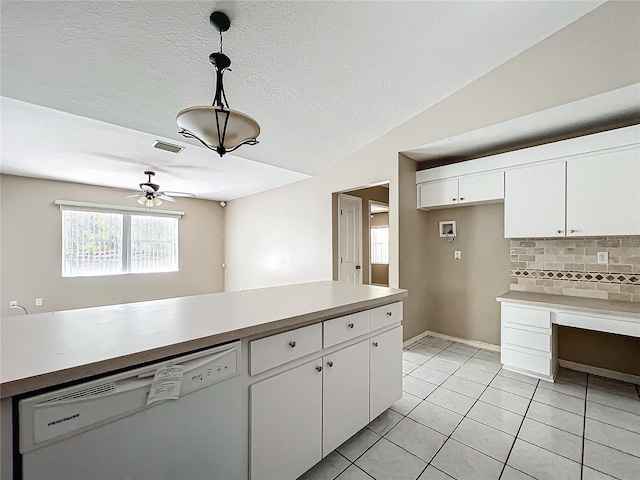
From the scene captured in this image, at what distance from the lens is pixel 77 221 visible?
16.4ft

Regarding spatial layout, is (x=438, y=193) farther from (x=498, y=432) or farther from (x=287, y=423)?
(x=287, y=423)

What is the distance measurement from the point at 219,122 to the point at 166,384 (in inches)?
52.3

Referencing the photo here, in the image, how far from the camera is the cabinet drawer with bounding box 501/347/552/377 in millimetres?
2564

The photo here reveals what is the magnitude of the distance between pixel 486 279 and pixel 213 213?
19.5 ft

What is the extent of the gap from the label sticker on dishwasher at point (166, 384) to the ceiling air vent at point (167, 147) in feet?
9.82

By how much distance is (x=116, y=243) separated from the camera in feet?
17.9

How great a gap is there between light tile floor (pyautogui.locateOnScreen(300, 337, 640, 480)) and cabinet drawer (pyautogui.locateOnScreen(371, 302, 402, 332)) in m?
0.72

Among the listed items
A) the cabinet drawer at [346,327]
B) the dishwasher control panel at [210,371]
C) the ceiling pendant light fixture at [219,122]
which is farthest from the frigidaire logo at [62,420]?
the ceiling pendant light fixture at [219,122]

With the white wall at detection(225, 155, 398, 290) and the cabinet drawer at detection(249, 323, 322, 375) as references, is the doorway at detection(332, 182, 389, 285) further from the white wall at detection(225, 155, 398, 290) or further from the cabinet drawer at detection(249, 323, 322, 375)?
the cabinet drawer at detection(249, 323, 322, 375)

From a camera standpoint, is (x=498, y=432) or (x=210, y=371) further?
(x=498, y=432)

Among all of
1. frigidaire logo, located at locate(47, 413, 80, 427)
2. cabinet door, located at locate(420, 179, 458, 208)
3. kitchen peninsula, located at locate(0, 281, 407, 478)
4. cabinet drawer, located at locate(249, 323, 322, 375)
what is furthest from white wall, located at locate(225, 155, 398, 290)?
frigidaire logo, located at locate(47, 413, 80, 427)

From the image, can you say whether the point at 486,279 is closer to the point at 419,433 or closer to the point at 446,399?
the point at 446,399

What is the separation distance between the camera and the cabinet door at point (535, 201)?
8.55 feet

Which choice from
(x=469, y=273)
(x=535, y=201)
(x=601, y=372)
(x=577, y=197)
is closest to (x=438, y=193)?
(x=535, y=201)
